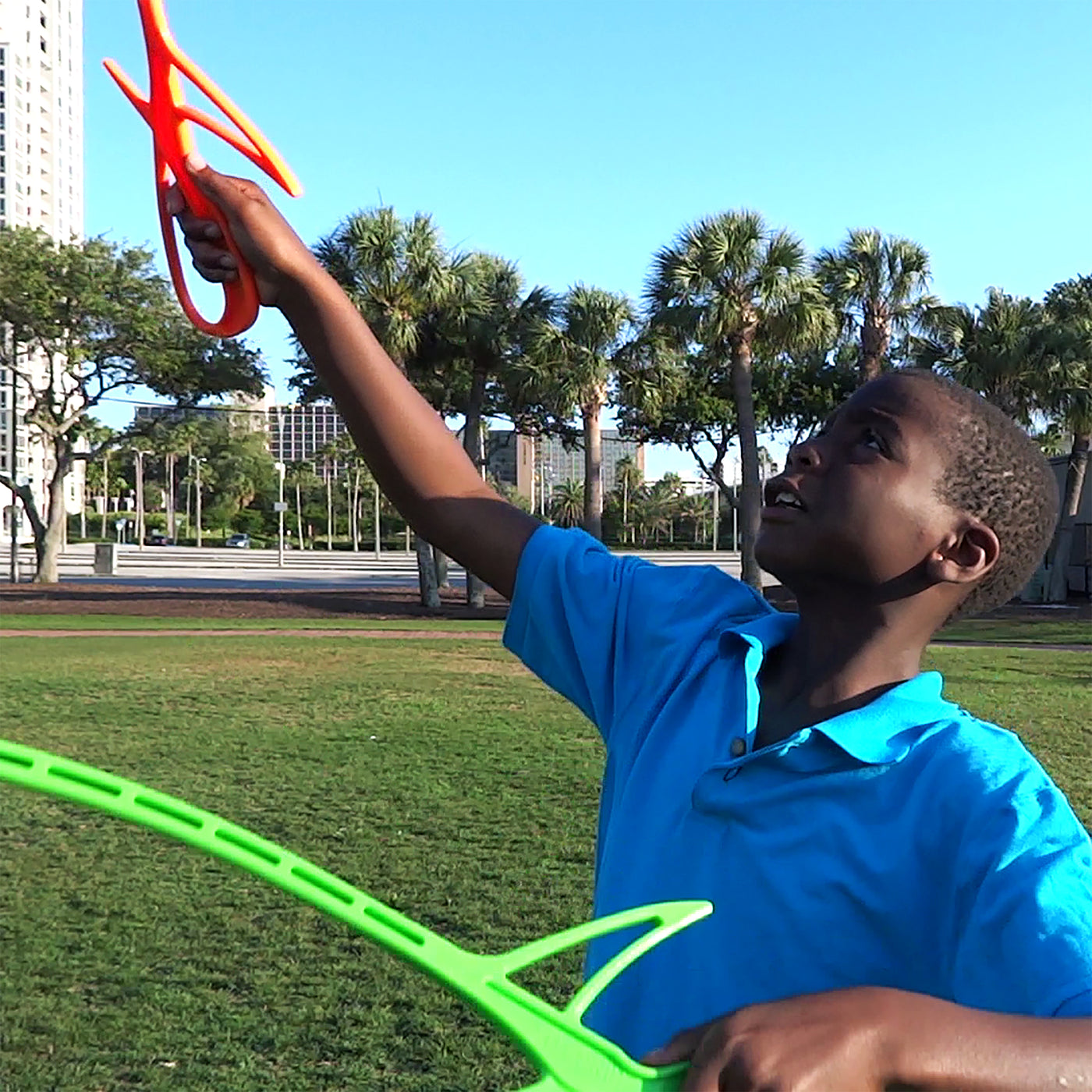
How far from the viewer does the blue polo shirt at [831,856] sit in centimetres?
107

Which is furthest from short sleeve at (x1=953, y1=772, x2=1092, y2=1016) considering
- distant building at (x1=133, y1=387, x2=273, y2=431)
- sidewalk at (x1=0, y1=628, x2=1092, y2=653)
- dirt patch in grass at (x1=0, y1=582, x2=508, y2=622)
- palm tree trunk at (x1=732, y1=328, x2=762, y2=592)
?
distant building at (x1=133, y1=387, x2=273, y2=431)

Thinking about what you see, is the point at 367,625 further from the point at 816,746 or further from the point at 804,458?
the point at 816,746

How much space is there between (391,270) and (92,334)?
9104mm

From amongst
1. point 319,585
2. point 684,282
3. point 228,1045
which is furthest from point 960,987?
point 319,585

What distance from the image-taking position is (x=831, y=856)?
1218mm

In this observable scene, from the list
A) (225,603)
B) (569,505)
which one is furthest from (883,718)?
(569,505)

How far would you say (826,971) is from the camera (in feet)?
3.98

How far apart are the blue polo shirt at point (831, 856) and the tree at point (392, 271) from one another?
23.5m

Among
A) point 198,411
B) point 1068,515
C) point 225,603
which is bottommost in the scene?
point 225,603

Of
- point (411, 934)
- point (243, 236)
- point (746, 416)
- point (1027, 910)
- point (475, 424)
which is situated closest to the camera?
point (411, 934)

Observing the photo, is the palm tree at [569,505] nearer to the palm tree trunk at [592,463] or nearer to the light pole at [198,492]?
the light pole at [198,492]

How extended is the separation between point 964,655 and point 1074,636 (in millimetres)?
5403

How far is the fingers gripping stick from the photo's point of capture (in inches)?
59.1

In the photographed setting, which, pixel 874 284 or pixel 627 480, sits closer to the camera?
pixel 874 284
